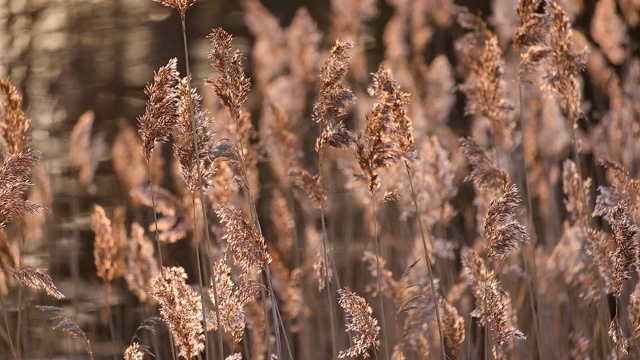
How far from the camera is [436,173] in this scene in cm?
213

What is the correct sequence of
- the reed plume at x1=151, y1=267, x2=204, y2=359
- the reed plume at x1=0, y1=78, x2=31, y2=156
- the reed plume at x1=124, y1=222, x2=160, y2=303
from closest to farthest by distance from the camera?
the reed plume at x1=151, y1=267, x2=204, y2=359, the reed plume at x1=0, y1=78, x2=31, y2=156, the reed plume at x1=124, y1=222, x2=160, y2=303

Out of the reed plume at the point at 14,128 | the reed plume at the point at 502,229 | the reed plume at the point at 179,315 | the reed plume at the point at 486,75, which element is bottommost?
the reed plume at the point at 179,315

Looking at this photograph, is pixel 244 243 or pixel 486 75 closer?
pixel 244 243

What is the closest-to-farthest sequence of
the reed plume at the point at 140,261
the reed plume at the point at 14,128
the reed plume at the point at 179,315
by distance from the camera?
the reed plume at the point at 179,315, the reed plume at the point at 14,128, the reed plume at the point at 140,261

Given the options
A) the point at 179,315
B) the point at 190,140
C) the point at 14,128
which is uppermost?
the point at 14,128

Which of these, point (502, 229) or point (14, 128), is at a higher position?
point (14, 128)

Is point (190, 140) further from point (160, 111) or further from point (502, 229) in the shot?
point (502, 229)

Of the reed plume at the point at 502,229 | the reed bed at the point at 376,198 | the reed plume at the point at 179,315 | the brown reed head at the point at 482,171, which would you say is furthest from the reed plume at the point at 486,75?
the reed plume at the point at 179,315

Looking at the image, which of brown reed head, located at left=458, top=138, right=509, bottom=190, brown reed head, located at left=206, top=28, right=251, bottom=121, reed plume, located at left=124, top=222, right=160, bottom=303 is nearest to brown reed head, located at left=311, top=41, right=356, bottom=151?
brown reed head, located at left=206, top=28, right=251, bottom=121

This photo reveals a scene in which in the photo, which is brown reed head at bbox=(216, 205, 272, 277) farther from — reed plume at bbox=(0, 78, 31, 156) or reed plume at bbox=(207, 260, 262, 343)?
reed plume at bbox=(0, 78, 31, 156)

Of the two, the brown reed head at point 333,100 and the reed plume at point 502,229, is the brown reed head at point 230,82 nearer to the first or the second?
the brown reed head at point 333,100

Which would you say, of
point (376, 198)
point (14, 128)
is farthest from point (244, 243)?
point (376, 198)

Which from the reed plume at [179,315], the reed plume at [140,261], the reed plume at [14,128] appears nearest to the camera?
the reed plume at [179,315]

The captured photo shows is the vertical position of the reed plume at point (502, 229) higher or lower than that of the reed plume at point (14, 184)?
lower
